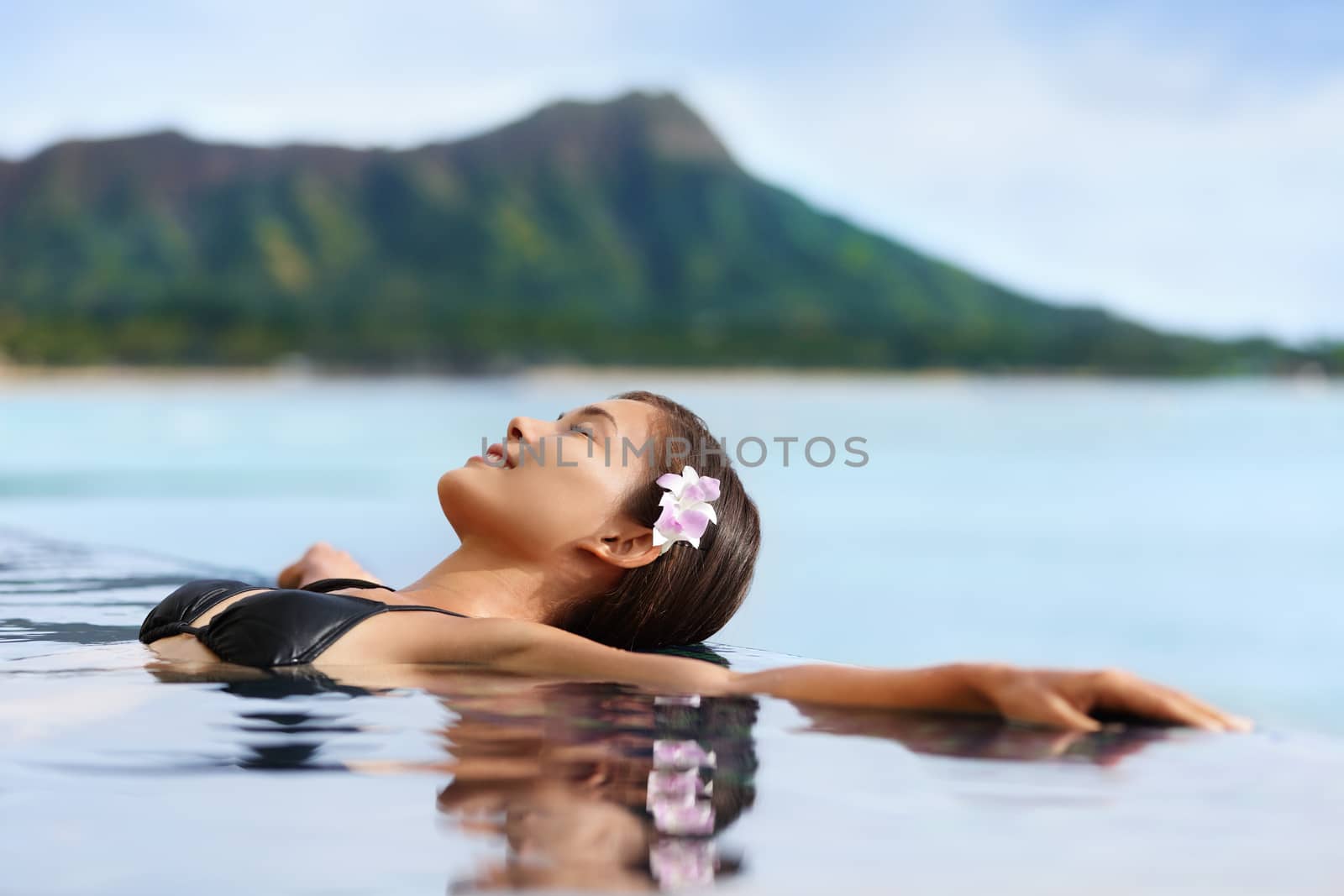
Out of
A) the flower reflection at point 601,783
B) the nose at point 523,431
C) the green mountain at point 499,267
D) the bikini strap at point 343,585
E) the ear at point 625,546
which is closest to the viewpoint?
the flower reflection at point 601,783

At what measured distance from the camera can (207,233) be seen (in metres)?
107

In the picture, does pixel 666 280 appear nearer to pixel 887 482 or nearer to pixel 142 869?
pixel 887 482

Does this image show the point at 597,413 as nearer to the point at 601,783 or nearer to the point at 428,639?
the point at 428,639

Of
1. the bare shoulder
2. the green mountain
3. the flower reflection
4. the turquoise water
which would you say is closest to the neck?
the bare shoulder

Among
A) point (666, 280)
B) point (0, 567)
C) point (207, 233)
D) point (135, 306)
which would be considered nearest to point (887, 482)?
point (0, 567)

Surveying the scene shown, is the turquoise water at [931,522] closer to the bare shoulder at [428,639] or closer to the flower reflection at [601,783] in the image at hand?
the bare shoulder at [428,639]

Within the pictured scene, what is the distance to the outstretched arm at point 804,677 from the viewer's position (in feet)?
7.05

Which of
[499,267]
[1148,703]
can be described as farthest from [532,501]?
[499,267]

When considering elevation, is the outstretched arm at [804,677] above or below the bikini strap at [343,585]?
below

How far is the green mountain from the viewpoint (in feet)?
203

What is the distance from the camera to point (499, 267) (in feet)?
322

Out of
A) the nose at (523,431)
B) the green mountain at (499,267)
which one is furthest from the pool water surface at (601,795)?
the green mountain at (499,267)

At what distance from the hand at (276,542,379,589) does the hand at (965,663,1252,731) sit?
1.85 meters

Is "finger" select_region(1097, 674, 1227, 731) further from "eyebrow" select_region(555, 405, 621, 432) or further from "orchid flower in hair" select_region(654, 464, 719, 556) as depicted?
"eyebrow" select_region(555, 405, 621, 432)
